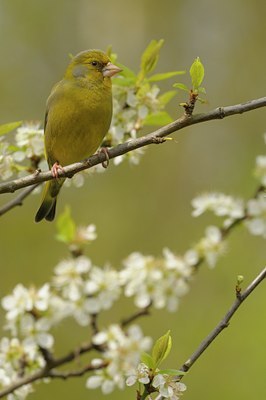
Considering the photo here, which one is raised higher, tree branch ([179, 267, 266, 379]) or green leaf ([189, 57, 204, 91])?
green leaf ([189, 57, 204, 91])

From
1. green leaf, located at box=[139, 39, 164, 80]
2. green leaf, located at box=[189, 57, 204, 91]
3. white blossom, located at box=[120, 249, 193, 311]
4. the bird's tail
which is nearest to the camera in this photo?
green leaf, located at box=[189, 57, 204, 91]

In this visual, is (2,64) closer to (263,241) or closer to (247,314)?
(263,241)

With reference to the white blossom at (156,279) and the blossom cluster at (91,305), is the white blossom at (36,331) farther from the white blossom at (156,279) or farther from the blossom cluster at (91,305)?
the white blossom at (156,279)

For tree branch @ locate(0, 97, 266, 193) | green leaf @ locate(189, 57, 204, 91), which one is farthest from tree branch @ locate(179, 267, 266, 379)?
green leaf @ locate(189, 57, 204, 91)

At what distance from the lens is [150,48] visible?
398 centimetres

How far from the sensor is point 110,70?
422 cm

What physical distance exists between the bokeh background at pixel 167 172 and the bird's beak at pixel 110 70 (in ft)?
9.46

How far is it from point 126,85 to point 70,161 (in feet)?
2.08

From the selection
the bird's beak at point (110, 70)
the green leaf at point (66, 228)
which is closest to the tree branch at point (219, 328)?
the bird's beak at point (110, 70)

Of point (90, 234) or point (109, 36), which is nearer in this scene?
point (90, 234)

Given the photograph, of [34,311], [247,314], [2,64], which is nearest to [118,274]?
[34,311]

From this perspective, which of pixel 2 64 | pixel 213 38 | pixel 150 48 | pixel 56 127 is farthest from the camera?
pixel 213 38

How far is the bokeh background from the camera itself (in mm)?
7402

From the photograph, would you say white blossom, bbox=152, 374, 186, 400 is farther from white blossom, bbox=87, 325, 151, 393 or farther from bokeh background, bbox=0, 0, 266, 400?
bokeh background, bbox=0, 0, 266, 400
